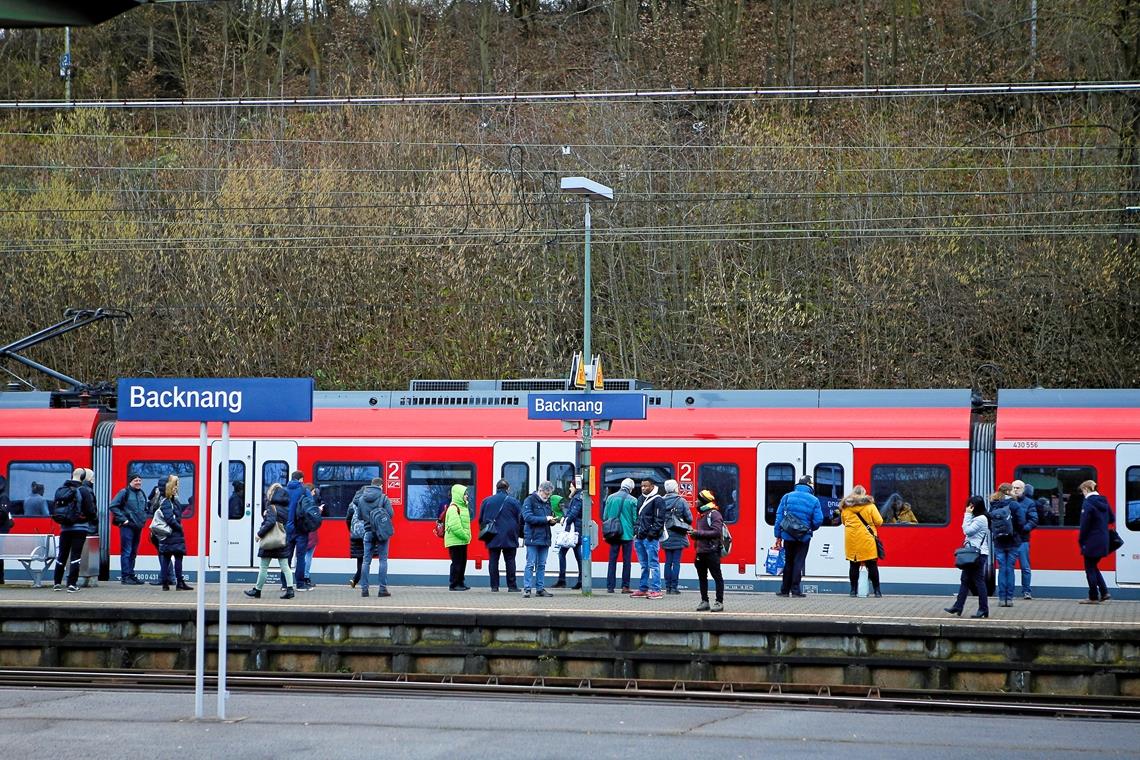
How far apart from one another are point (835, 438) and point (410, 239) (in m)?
17.5

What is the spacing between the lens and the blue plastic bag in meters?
22.5

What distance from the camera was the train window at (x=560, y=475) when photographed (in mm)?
23406

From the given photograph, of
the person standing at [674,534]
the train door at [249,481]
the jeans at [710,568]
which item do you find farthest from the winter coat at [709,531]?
the train door at [249,481]

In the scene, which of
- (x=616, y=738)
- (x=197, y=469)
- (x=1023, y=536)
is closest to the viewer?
(x=616, y=738)

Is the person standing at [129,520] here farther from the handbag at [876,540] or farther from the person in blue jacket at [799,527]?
the handbag at [876,540]

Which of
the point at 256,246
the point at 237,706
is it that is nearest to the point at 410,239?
the point at 256,246

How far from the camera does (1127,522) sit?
2134 cm

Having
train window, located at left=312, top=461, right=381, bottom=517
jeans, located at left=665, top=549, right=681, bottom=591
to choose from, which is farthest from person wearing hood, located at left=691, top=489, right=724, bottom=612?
train window, located at left=312, top=461, right=381, bottom=517

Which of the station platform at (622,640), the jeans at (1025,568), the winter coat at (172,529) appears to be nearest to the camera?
the station platform at (622,640)

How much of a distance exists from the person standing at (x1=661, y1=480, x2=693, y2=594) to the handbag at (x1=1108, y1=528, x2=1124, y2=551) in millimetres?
5768

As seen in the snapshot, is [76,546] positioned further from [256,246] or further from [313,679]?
[256,246]

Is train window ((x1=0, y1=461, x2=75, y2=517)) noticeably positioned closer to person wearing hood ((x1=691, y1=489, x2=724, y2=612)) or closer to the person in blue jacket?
person wearing hood ((x1=691, y1=489, x2=724, y2=612))

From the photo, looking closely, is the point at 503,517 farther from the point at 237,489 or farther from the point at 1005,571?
the point at 1005,571

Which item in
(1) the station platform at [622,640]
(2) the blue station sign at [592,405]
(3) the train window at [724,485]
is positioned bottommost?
(1) the station platform at [622,640]
